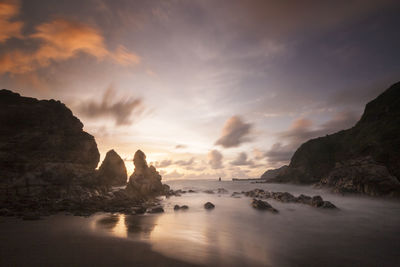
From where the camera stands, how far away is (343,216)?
23516mm

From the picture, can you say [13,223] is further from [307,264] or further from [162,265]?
[307,264]

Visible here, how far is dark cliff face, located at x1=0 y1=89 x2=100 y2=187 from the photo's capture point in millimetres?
35781

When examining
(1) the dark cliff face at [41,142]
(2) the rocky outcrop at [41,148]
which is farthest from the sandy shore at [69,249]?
(1) the dark cliff face at [41,142]

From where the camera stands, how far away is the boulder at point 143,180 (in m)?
42.3

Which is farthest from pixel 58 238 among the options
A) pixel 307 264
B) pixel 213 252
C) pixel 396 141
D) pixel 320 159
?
pixel 320 159

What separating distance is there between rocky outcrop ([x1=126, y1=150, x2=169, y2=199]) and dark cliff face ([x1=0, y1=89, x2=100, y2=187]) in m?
12.9

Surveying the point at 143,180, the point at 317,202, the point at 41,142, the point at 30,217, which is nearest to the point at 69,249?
the point at 30,217

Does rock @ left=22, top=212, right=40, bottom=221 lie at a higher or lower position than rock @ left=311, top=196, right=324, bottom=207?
higher

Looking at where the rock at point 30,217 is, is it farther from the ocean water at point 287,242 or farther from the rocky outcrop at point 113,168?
the rocky outcrop at point 113,168

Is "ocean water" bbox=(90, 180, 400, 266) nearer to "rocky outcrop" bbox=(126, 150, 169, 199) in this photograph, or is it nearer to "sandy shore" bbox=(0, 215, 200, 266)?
"sandy shore" bbox=(0, 215, 200, 266)

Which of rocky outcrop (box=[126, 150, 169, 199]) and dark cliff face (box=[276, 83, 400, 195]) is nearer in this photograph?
rocky outcrop (box=[126, 150, 169, 199])

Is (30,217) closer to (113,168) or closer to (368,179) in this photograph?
(368,179)

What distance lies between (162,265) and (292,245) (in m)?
10.2

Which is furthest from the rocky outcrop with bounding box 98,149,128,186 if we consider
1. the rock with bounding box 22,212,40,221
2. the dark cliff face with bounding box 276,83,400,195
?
the dark cliff face with bounding box 276,83,400,195
